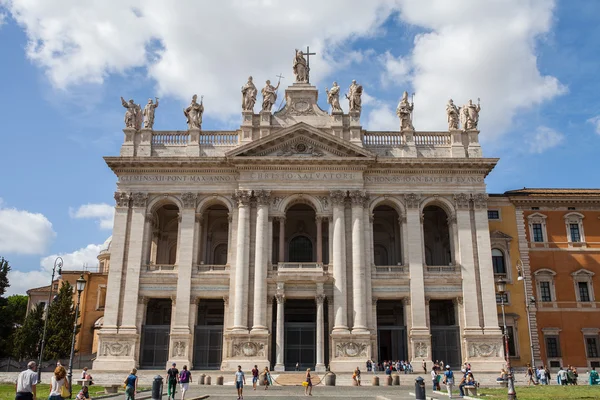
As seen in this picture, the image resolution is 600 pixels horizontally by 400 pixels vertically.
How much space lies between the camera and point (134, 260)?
41.2 metres

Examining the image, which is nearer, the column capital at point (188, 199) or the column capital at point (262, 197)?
the column capital at point (262, 197)

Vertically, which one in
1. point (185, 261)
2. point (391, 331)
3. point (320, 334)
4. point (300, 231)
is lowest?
point (320, 334)


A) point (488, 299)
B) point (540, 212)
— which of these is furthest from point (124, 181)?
point (540, 212)

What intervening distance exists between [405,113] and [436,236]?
33.9 feet

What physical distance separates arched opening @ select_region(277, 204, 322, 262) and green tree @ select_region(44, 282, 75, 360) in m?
19.3

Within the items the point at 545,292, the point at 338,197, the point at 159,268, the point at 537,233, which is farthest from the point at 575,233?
the point at 159,268

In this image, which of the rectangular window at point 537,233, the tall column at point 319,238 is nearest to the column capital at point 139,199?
the tall column at point 319,238

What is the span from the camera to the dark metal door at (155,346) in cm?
4003

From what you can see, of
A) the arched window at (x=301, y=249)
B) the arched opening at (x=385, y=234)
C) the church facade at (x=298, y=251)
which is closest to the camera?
the church facade at (x=298, y=251)

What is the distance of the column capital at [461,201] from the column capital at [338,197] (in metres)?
8.43

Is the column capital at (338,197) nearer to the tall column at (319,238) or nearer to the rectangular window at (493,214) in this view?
the tall column at (319,238)

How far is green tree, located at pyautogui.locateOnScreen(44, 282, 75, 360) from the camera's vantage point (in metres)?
47.1

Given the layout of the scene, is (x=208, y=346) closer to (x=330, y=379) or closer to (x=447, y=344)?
(x=330, y=379)

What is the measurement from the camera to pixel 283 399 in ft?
80.3
